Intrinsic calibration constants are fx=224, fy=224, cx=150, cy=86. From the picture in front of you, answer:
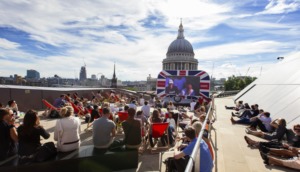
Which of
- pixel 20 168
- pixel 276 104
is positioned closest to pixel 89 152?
pixel 20 168

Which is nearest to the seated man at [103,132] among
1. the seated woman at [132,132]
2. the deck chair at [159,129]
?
the seated woman at [132,132]

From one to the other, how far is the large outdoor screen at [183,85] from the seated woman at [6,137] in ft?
60.4

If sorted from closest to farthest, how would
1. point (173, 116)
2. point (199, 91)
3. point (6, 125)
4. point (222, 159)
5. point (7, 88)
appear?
point (6, 125) < point (222, 159) < point (173, 116) < point (7, 88) < point (199, 91)

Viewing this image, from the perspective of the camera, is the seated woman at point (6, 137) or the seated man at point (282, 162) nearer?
the seated woman at point (6, 137)

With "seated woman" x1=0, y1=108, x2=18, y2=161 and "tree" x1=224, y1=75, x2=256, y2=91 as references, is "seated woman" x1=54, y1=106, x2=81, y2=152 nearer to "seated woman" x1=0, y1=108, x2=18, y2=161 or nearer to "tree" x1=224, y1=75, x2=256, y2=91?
"seated woman" x1=0, y1=108, x2=18, y2=161

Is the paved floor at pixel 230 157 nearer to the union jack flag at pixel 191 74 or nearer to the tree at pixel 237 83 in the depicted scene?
the union jack flag at pixel 191 74

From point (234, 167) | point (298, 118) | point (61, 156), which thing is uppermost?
point (298, 118)

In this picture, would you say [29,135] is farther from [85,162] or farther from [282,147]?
[282,147]

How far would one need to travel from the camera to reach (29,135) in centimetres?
498

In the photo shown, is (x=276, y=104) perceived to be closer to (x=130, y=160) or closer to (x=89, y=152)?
(x=130, y=160)

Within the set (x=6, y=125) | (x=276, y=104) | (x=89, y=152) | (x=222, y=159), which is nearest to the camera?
(x=6, y=125)

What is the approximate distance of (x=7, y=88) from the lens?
45.0 feet

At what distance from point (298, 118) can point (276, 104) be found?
11.6 ft

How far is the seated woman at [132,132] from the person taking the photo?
244 inches
